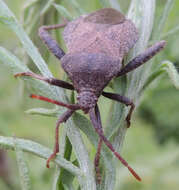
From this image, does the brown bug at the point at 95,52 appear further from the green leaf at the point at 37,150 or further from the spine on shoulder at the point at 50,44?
the green leaf at the point at 37,150

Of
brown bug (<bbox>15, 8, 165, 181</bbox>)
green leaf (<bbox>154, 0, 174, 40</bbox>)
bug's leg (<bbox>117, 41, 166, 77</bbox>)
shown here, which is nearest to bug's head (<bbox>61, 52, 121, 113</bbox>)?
brown bug (<bbox>15, 8, 165, 181</bbox>)

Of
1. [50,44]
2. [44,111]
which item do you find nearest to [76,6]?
[50,44]

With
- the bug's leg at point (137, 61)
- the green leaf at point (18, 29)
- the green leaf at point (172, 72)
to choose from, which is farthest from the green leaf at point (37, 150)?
the bug's leg at point (137, 61)

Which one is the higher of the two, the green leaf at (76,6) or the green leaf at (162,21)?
the green leaf at (76,6)

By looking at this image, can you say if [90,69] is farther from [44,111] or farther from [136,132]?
[136,132]

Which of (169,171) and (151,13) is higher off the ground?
(151,13)

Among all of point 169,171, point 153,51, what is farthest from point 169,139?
point 153,51

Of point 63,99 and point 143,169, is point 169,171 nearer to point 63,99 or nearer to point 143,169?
point 143,169
